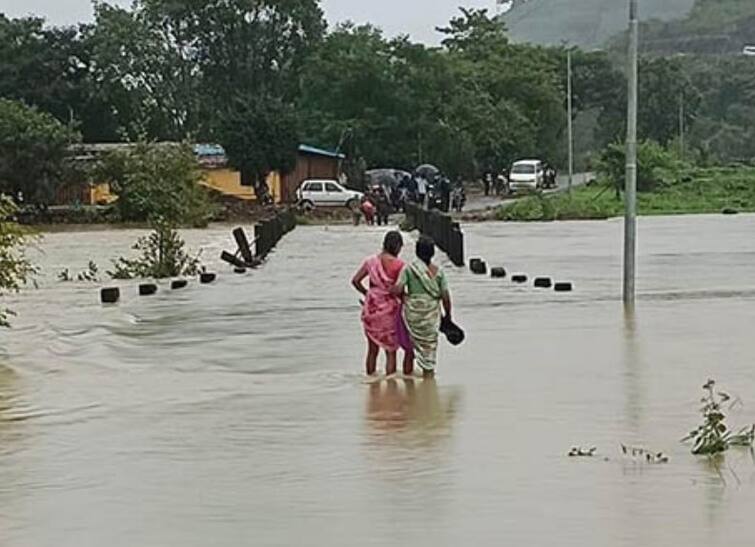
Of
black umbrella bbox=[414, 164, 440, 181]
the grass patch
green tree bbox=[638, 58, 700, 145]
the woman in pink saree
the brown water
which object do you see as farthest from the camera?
green tree bbox=[638, 58, 700, 145]

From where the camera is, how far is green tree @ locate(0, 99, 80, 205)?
206ft

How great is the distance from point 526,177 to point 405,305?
63352 mm

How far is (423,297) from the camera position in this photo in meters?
14.1

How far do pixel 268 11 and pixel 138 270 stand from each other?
5050cm

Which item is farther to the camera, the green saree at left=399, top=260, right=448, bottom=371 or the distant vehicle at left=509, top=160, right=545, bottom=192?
the distant vehicle at left=509, top=160, right=545, bottom=192

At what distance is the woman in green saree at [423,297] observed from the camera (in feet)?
46.1

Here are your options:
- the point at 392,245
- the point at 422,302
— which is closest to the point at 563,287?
the point at 392,245

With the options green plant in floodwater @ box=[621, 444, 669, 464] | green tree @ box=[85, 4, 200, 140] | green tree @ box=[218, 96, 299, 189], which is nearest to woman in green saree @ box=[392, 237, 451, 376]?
green plant in floodwater @ box=[621, 444, 669, 464]

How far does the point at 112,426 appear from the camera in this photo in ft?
40.4

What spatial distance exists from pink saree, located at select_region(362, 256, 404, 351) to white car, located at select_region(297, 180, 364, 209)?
50605 mm

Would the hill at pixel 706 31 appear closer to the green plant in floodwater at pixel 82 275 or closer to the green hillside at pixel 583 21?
the green hillside at pixel 583 21

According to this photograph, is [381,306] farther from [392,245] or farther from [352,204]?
[352,204]

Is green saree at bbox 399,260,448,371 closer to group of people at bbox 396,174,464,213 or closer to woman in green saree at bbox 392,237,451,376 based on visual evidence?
woman in green saree at bbox 392,237,451,376

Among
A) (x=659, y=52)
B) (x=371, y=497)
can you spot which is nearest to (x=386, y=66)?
(x=371, y=497)
